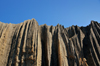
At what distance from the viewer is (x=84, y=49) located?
796 inches

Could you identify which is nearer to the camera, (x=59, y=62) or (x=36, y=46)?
(x=36, y=46)

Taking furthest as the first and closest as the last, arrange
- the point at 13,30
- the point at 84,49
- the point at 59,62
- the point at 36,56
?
the point at 84,49 < the point at 13,30 < the point at 59,62 < the point at 36,56

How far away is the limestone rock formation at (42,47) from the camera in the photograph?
13.6 meters

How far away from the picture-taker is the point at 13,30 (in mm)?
16562

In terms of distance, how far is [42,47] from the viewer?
16.8 meters

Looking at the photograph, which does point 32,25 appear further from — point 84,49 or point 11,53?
point 84,49

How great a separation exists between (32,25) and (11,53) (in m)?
5.08

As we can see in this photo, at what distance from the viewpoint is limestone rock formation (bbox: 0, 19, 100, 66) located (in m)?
13.6

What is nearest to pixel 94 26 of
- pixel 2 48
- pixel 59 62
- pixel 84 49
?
pixel 84 49

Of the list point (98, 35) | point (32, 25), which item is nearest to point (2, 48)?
point (32, 25)

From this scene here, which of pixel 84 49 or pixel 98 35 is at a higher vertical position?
pixel 98 35

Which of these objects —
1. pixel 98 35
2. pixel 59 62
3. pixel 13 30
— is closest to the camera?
pixel 59 62

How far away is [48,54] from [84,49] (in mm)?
7736

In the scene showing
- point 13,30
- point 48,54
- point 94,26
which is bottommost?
point 48,54
